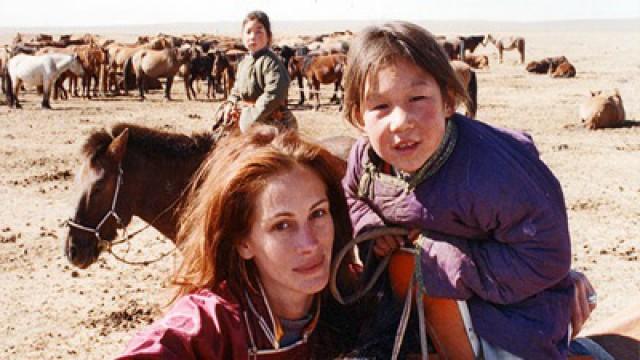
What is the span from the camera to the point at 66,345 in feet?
20.2

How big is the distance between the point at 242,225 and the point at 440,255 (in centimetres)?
53

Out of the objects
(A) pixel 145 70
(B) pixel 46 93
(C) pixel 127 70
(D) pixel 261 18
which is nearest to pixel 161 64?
(A) pixel 145 70

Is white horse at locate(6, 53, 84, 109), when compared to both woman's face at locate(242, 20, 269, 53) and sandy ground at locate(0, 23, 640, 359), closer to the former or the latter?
sandy ground at locate(0, 23, 640, 359)

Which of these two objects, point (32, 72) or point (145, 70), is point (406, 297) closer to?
point (32, 72)

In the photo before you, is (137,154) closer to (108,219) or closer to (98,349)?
(108,219)

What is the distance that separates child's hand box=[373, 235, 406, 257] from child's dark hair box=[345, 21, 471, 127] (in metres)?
0.37

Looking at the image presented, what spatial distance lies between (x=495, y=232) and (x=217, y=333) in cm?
75

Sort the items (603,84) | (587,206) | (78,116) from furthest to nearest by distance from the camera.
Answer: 1. (603,84)
2. (78,116)
3. (587,206)

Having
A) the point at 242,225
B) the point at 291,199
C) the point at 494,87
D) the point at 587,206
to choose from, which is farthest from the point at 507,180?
the point at 494,87

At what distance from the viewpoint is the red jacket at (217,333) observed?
5.39ft

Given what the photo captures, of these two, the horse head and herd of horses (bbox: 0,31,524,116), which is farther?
herd of horses (bbox: 0,31,524,116)

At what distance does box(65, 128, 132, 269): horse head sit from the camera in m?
5.05

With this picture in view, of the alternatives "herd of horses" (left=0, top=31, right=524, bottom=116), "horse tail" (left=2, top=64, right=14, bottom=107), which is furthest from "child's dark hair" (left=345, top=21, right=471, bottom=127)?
"horse tail" (left=2, top=64, right=14, bottom=107)

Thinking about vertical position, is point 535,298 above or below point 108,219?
above
